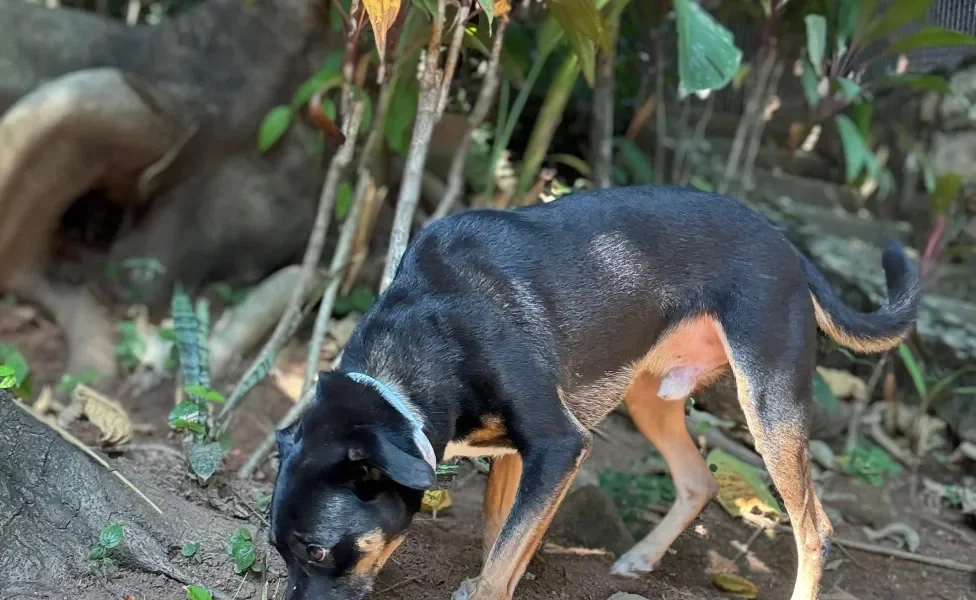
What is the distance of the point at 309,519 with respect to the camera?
231 centimetres

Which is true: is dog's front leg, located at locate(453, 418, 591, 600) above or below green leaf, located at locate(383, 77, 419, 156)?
below

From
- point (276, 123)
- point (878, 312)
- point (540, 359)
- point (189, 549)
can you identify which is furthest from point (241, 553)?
point (276, 123)

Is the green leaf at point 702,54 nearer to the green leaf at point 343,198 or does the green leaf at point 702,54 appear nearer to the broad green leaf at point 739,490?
the broad green leaf at point 739,490

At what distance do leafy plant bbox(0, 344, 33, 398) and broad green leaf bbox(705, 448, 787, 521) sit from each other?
2935 millimetres

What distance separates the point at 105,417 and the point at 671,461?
2.46 m

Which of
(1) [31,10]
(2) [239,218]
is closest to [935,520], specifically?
(2) [239,218]

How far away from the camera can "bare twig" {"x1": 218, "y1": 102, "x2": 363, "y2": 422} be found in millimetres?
3582

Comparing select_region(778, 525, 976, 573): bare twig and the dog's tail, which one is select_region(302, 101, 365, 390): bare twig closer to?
the dog's tail

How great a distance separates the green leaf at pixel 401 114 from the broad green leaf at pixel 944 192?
3335 millimetres

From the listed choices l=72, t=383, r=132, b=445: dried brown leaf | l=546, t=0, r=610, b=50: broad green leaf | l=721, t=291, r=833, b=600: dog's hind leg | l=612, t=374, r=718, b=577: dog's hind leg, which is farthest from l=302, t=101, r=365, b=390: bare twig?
l=721, t=291, r=833, b=600: dog's hind leg

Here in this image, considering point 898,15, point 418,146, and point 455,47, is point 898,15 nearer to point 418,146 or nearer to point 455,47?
point 455,47

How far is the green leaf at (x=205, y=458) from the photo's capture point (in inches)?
119

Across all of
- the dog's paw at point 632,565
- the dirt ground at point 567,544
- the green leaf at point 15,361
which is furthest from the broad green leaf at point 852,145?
the green leaf at point 15,361

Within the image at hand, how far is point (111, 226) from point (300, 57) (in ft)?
7.05
